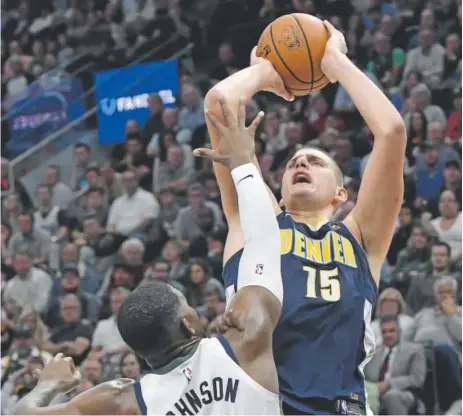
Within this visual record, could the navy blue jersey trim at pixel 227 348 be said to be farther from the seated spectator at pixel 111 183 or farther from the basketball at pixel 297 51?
the seated spectator at pixel 111 183

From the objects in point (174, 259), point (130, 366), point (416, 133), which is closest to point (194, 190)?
point (174, 259)

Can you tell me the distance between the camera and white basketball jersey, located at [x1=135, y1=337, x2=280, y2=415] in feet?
10.5

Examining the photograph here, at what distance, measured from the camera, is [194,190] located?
1095cm

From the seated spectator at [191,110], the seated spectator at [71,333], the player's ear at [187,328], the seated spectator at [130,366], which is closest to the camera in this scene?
the player's ear at [187,328]

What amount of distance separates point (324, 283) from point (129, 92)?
10575 millimetres

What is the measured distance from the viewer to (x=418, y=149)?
33.9 feet

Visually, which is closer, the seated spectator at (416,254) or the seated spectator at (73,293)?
the seated spectator at (416,254)

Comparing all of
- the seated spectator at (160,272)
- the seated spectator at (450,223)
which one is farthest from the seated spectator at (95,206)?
the seated spectator at (450,223)

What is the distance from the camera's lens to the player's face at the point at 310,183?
4.17 meters

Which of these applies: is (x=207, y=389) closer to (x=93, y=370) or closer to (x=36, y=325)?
(x=93, y=370)

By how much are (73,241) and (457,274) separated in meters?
4.58

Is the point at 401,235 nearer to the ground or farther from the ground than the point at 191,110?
nearer to the ground

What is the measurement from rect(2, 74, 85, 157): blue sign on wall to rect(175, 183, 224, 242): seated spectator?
4145 mm

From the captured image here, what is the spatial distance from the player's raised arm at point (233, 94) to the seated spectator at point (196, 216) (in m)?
6.14
